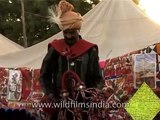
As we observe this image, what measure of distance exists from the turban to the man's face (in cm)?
3

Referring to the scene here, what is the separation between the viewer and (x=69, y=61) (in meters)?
3.15

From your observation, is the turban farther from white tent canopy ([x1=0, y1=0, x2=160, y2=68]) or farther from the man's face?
white tent canopy ([x1=0, y1=0, x2=160, y2=68])

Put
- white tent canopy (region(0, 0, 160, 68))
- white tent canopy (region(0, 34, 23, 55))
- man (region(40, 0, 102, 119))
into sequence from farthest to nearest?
white tent canopy (region(0, 34, 23, 55)) < white tent canopy (region(0, 0, 160, 68)) < man (region(40, 0, 102, 119))

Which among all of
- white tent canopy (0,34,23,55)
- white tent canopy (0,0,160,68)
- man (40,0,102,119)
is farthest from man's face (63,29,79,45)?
white tent canopy (0,34,23,55)

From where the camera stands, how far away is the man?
3.14 metres

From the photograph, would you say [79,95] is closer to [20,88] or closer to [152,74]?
[152,74]

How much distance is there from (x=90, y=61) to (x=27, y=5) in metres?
16.2

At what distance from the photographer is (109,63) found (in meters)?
5.54

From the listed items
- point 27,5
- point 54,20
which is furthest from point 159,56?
point 27,5

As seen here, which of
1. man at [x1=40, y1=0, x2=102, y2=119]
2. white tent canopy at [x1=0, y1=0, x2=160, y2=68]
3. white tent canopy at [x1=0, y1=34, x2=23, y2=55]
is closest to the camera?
man at [x1=40, y1=0, x2=102, y2=119]

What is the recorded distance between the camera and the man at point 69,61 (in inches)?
124

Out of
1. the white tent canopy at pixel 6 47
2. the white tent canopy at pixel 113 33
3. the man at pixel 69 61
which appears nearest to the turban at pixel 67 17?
the man at pixel 69 61

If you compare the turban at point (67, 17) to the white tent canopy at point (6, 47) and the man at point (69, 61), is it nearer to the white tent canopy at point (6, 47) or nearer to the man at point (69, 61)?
the man at point (69, 61)

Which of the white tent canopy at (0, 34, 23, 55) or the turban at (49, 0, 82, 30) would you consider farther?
the white tent canopy at (0, 34, 23, 55)
